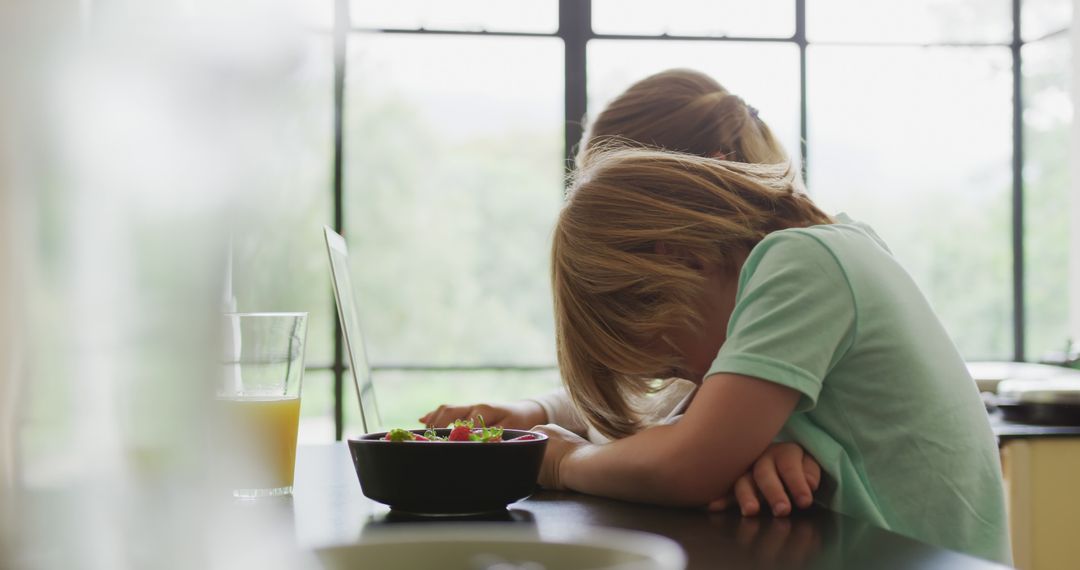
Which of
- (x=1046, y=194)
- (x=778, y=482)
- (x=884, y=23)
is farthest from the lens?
(x=1046, y=194)

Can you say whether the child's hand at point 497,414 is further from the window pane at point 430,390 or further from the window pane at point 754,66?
the window pane at point 754,66

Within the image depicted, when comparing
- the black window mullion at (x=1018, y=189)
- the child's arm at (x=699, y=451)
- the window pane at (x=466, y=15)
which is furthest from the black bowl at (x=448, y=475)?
the black window mullion at (x=1018, y=189)

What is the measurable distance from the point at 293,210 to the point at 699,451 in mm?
732

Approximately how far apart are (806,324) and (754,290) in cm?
6

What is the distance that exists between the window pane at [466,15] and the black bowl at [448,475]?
9.88ft

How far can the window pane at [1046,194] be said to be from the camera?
3.72 meters

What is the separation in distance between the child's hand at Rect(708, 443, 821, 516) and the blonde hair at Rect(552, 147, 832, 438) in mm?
237

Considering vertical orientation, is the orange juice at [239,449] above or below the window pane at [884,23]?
below

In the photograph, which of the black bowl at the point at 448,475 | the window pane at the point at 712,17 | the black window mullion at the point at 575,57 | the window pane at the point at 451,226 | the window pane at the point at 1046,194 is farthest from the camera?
the window pane at the point at 451,226

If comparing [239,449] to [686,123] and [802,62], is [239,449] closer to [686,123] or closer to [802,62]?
[686,123]

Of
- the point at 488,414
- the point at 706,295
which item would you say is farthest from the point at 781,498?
the point at 488,414

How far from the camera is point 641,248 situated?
1.01 meters

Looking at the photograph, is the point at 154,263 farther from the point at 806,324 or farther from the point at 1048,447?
the point at 1048,447

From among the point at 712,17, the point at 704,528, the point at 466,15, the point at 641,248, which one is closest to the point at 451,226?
the point at 466,15
